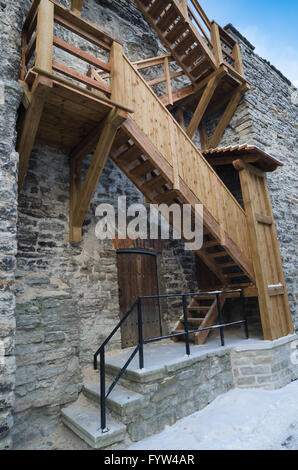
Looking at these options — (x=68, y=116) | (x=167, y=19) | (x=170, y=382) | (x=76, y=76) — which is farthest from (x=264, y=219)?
(x=167, y=19)

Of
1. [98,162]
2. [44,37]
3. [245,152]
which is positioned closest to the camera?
[44,37]

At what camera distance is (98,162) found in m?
4.21

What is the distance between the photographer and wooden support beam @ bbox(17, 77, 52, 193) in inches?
130

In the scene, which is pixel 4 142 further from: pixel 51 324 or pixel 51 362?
pixel 51 362

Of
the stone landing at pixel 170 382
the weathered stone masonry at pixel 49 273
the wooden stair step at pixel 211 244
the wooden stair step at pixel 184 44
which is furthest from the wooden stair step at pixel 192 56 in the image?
the stone landing at pixel 170 382

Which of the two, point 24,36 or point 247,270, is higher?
point 24,36

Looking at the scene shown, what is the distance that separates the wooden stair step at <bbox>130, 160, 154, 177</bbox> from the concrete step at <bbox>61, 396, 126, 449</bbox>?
3526 mm

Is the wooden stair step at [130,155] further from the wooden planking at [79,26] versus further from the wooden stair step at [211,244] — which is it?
the wooden stair step at [211,244]

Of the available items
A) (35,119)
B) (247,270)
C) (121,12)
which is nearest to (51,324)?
(35,119)

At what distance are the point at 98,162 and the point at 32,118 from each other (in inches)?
40.9

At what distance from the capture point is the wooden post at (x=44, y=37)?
130 inches

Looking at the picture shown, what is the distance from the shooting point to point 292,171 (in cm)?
818

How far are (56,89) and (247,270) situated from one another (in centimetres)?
433

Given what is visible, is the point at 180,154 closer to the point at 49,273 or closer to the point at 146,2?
the point at 49,273
